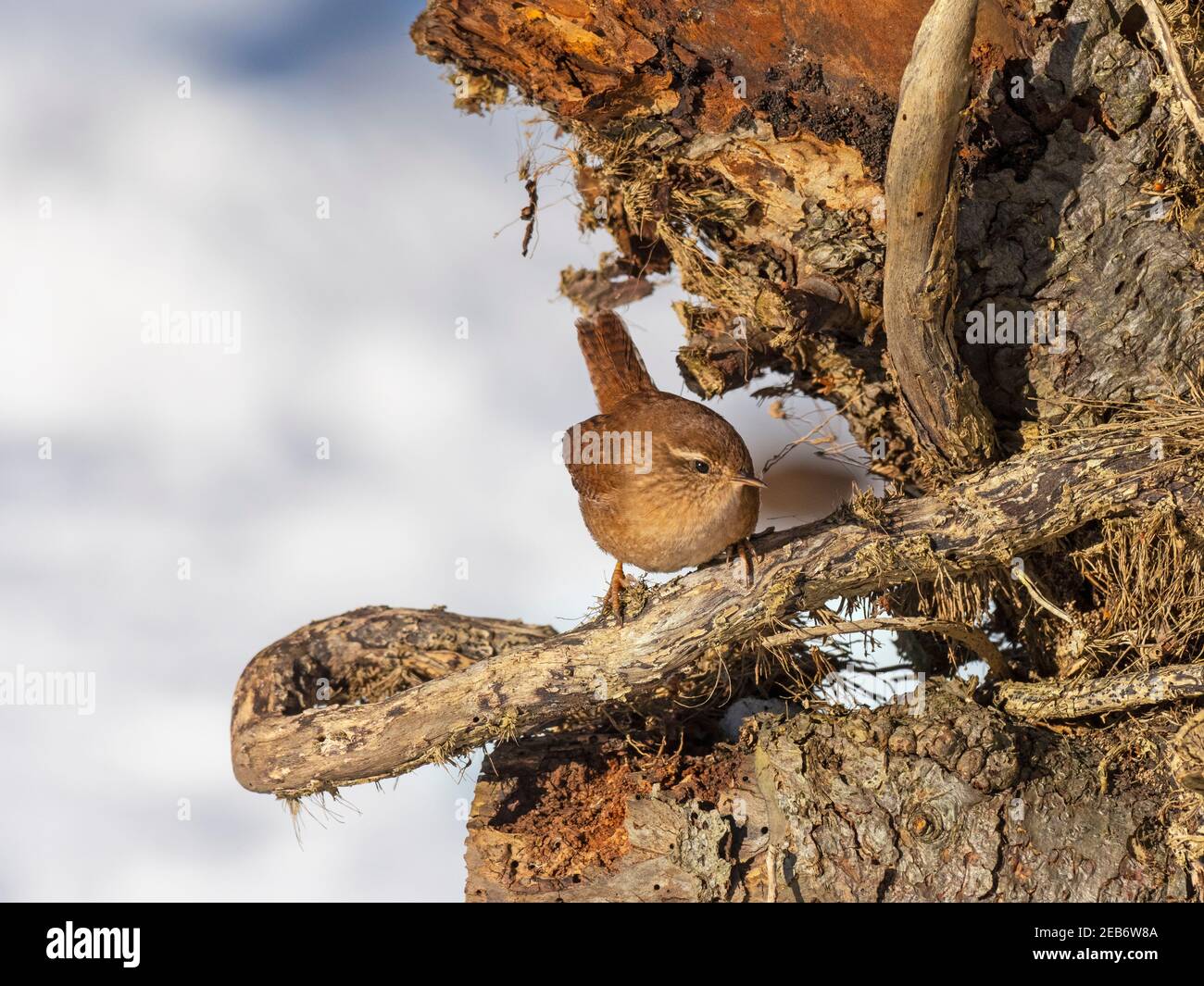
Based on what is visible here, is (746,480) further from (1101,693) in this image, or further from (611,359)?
(1101,693)

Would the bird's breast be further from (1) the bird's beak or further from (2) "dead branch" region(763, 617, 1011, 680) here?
(2) "dead branch" region(763, 617, 1011, 680)

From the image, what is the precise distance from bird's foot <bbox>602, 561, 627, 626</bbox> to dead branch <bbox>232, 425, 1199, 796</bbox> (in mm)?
69

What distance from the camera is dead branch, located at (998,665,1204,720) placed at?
3486 mm

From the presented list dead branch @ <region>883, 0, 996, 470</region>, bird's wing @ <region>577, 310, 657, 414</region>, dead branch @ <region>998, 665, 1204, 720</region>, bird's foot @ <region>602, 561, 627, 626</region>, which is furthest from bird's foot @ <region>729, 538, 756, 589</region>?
dead branch @ <region>998, 665, 1204, 720</region>

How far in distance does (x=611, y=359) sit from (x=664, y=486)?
87 cm

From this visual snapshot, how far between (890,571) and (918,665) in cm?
111

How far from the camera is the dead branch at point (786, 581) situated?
351cm

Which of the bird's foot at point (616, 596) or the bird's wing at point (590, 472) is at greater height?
the bird's wing at point (590, 472)

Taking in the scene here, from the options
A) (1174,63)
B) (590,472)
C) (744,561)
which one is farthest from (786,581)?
(1174,63)

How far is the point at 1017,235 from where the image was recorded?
3.70 metres

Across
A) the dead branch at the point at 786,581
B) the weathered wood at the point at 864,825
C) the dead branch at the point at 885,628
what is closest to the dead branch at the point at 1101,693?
the weathered wood at the point at 864,825

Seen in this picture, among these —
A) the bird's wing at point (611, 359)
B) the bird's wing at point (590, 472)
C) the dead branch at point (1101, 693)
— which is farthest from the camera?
the bird's wing at point (611, 359)

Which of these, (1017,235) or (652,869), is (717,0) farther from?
(652,869)

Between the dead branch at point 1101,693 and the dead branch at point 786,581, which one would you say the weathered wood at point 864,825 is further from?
the dead branch at point 786,581
